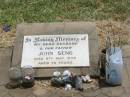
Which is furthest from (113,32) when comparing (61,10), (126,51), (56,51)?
(56,51)

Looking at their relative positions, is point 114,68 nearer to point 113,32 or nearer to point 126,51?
point 126,51

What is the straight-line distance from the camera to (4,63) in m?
7.53

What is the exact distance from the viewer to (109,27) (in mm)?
8383

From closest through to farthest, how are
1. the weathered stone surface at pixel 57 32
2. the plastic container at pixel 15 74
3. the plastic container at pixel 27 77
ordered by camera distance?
the plastic container at pixel 27 77, the plastic container at pixel 15 74, the weathered stone surface at pixel 57 32

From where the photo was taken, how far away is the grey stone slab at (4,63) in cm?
716

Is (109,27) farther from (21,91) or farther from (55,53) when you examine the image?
(21,91)

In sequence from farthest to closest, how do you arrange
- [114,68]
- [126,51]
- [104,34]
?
[104,34], [126,51], [114,68]

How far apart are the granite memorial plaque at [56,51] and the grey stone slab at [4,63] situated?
0.37 meters

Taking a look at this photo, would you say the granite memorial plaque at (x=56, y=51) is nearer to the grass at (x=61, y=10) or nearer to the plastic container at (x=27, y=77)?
the plastic container at (x=27, y=77)

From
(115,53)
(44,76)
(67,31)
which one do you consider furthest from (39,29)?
(115,53)

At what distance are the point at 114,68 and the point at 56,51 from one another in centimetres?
113

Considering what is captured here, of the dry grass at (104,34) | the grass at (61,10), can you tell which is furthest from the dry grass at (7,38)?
the grass at (61,10)

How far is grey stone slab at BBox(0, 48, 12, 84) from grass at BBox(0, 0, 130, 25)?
3.20ft

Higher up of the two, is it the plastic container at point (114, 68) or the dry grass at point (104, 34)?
the dry grass at point (104, 34)
